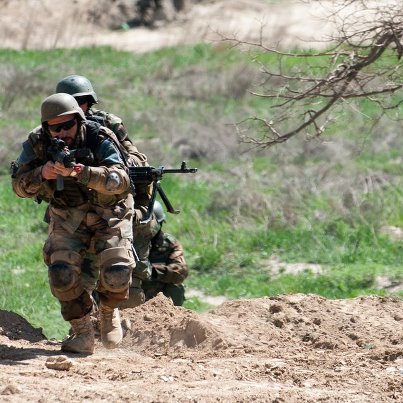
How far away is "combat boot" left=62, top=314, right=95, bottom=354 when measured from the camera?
275 inches

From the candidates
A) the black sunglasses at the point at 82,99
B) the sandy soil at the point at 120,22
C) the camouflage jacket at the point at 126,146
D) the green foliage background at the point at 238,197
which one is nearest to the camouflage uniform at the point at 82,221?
the camouflage jacket at the point at 126,146

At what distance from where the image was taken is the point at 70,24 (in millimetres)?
30422

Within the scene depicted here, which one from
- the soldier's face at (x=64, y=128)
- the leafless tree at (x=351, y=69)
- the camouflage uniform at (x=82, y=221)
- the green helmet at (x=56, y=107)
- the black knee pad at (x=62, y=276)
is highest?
the leafless tree at (x=351, y=69)

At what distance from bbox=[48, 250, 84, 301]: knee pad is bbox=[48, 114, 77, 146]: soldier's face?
25.8 inches

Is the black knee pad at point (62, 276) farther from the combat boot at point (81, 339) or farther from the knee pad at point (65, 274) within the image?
the combat boot at point (81, 339)

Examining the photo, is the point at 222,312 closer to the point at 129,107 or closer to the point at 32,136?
the point at 32,136

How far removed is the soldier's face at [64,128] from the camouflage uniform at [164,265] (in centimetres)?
232

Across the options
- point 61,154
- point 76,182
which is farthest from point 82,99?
point 61,154

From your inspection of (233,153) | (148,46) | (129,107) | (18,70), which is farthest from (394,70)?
(148,46)

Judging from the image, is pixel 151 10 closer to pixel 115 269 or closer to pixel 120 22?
pixel 120 22

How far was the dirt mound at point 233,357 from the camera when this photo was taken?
19.0 feet

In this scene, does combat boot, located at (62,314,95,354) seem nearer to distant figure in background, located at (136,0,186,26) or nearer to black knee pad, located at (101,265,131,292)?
black knee pad, located at (101,265,131,292)

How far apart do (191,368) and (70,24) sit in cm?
2485

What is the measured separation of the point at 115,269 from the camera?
6.80 meters
